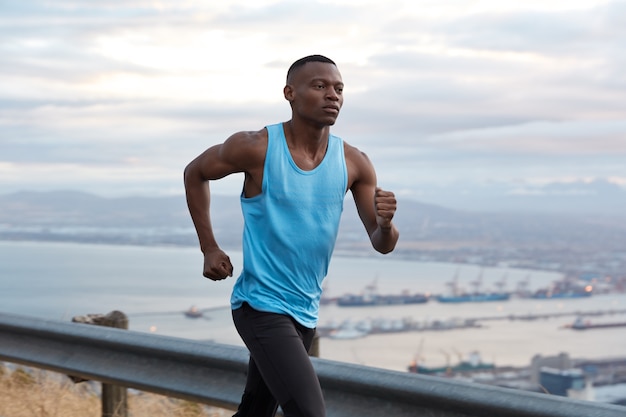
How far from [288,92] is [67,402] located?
11.8ft

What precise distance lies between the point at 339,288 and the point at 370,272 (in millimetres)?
6417

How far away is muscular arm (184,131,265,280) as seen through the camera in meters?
3.49

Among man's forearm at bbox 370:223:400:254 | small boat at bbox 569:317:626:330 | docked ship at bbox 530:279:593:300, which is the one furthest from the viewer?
docked ship at bbox 530:279:593:300

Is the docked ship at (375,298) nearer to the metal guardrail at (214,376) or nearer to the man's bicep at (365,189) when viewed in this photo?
the metal guardrail at (214,376)

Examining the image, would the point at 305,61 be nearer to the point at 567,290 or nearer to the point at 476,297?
the point at 567,290

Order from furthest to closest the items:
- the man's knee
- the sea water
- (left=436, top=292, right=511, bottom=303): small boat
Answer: (left=436, top=292, right=511, bottom=303): small boat < the sea water < the man's knee

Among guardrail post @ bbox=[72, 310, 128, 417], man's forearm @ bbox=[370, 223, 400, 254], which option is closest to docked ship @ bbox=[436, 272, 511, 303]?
guardrail post @ bbox=[72, 310, 128, 417]

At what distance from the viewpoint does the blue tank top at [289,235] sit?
135 inches

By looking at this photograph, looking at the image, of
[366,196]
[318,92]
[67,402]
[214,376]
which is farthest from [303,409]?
[67,402]

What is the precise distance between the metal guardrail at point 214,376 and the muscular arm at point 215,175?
78cm

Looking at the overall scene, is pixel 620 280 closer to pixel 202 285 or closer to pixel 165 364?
pixel 202 285

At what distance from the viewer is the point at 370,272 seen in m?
61.3

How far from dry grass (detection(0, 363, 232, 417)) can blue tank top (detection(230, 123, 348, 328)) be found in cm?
251

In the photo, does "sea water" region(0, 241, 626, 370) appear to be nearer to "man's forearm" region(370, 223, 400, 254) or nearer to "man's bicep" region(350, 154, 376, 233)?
"man's bicep" region(350, 154, 376, 233)
